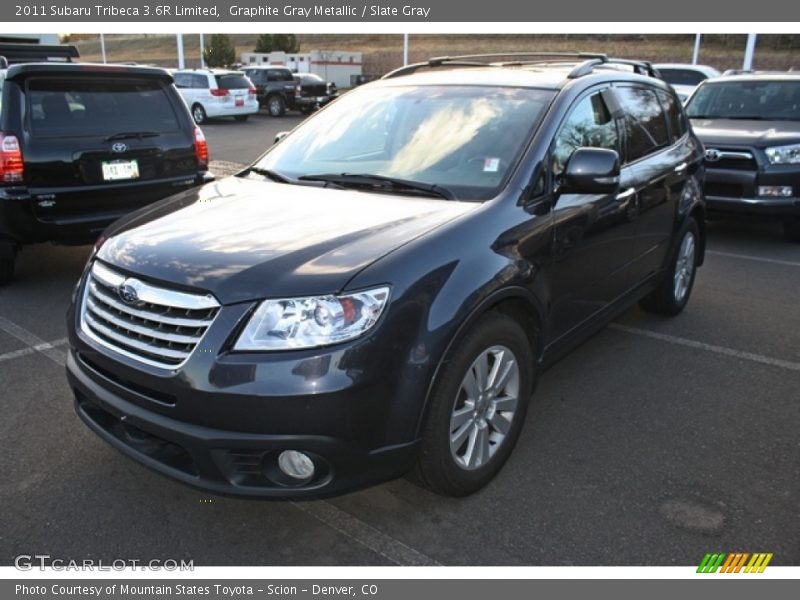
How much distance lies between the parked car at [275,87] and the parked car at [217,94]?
2.12 meters

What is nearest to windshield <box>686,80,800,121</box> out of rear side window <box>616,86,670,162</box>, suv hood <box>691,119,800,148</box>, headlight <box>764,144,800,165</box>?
suv hood <box>691,119,800,148</box>

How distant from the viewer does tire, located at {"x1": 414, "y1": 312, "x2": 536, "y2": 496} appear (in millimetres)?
2607

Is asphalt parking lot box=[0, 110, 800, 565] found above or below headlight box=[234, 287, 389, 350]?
below

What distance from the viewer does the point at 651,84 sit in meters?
4.70

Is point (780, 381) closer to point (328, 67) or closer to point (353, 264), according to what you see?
point (353, 264)

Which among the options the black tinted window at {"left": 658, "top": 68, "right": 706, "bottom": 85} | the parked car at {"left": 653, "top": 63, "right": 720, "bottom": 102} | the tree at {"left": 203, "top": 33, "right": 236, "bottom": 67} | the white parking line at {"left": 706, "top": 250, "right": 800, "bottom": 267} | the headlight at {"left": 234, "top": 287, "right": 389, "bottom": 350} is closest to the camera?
the headlight at {"left": 234, "top": 287, "right": 389, "bottom": 350}

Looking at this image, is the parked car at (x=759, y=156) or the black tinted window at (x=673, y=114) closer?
the black tinted window at (x=673, y=114)

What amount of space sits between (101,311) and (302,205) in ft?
3.23

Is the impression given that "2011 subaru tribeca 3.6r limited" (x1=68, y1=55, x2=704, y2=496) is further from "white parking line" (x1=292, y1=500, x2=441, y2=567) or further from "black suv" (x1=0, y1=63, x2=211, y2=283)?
"black suv" (x1=0, y1=63, x2=211, y2=283)

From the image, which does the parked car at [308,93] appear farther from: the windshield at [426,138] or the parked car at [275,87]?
the windshield at [426,138]

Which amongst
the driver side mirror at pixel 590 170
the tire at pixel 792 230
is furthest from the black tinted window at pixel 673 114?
the tire at pixel 792 230

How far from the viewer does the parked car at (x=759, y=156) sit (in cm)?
745

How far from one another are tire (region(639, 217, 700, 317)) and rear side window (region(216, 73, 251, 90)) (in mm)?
19342

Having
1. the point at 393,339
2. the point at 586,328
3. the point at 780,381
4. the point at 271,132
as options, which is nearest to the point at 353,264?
the point at 393,339
